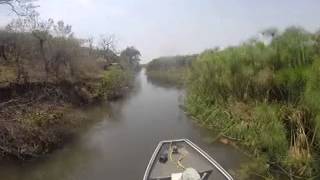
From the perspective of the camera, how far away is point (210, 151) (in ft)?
53.6

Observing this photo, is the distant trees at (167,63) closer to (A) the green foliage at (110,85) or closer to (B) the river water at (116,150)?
(A) the green foliage at (110,85)

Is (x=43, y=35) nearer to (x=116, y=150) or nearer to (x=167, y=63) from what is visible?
(x=116, y=150)

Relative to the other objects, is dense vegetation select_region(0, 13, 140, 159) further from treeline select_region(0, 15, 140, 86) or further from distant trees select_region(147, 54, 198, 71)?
distant trees select_region(147, 54, 198, 71)

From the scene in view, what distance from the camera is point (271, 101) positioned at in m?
15.9

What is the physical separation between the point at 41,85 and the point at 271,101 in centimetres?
1529

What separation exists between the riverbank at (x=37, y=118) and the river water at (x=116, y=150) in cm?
64

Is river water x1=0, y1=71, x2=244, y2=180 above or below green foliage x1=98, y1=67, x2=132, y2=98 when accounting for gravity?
below

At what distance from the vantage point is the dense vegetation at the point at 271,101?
1183 cm

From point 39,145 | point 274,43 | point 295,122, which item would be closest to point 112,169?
point 39,145

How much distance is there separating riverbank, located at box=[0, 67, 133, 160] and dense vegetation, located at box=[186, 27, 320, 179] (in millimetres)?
7320

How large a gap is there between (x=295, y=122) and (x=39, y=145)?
10012 mm

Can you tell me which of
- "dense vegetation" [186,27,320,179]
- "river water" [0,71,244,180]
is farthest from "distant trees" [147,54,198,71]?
"dense vegetation" [186,27,320,179]

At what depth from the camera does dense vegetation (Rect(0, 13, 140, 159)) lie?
48.7ft

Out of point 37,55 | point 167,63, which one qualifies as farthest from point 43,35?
point 167,63
